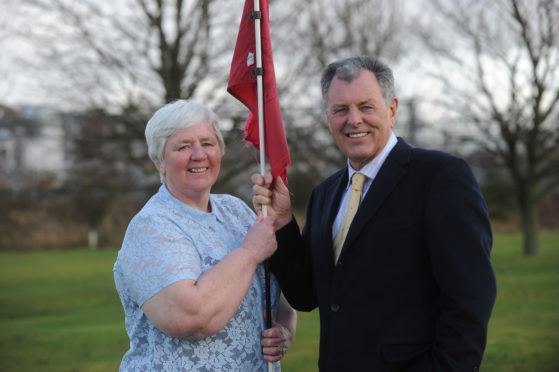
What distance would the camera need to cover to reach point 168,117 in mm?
3018

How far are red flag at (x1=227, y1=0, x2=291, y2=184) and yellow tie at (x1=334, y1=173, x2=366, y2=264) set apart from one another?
1.72 feet

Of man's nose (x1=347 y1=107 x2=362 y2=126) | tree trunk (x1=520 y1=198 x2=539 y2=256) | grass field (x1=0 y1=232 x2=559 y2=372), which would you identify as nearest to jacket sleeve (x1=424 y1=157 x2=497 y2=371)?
man's nose (x1=347 y1=107 x2=362 y2=126)

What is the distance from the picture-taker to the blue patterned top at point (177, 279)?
2.72 m

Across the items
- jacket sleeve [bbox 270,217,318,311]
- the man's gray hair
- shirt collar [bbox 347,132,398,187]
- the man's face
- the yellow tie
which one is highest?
the man's gray hair

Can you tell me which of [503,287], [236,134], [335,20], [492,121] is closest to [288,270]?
[236,134]

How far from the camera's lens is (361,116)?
2945mm

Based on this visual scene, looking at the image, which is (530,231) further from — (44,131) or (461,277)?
(461,277)

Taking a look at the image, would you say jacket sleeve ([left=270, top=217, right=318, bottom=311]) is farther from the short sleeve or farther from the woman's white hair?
the woman's white hair

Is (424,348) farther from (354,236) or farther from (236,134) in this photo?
(236,134)

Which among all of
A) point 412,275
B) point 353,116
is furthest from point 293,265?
point 353,116

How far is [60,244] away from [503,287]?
63.8 feet

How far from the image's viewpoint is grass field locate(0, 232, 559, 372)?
7.27 meters

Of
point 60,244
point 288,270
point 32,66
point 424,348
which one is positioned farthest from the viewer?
point 60,244

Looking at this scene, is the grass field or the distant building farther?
the distant building
